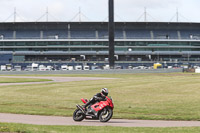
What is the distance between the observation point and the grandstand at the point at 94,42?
147125 mm

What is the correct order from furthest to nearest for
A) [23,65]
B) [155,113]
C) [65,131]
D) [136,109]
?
1. [23,65]
2. [136,109]
3. [155,113]
4. [65,131]

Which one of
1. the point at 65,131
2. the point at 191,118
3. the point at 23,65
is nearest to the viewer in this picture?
the point at 65,131

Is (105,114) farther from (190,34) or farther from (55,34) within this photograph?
(190,34)

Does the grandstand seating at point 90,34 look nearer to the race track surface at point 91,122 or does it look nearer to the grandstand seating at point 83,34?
the grandstand seating at point 83,34

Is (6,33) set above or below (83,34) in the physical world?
above

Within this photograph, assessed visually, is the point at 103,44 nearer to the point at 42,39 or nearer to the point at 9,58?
the point at 42,39

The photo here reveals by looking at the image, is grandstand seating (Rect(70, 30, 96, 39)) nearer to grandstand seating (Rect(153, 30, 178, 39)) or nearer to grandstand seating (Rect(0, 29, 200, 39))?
grandstand seating (Rect(0, 29, 200, 39))

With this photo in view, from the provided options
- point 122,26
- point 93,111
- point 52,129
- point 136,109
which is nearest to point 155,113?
point 136,109

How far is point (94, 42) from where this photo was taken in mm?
148125

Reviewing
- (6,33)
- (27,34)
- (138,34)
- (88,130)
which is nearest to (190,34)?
(138,34)

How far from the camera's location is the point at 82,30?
504ft

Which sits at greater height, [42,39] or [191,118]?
[42,39]

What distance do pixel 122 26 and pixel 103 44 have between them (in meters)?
11.4

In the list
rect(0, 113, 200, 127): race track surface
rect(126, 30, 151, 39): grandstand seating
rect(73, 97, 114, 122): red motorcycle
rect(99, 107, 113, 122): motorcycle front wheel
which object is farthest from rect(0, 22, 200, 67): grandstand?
rect(99, 107, 113, 122): motorcycle front wheel
